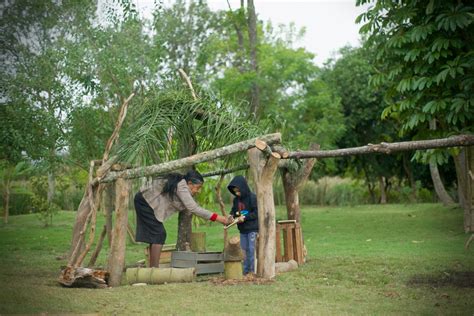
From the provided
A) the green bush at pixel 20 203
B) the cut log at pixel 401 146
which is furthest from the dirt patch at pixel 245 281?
the green bush at pixel 20 203

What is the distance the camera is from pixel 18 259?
12.7 metres

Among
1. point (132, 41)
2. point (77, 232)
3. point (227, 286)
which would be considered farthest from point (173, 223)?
point (227, 286)

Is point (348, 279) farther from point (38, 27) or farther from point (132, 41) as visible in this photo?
point (132, 41)

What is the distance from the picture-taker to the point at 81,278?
30.3 feet

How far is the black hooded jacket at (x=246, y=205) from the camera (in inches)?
418

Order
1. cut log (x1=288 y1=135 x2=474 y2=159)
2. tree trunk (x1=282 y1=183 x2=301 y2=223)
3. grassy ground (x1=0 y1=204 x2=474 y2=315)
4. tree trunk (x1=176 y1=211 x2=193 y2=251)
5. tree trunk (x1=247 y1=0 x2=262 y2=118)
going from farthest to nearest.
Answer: tree trunk (x1=247 y1=0 x2=262 y2=118) < tree trunk (x1=282 y1=183 x2=301 y2=223) < tree trunk (x1=176 y1=211 x2=193 y2=251) < cut log (x1=288 y1=135 x2=474 y2=159) < grassy ground (x1=0 y1=204 x2=474 y2=315)

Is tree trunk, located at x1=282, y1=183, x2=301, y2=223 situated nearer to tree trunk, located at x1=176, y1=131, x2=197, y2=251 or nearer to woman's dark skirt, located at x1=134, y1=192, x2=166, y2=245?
tree trunk, located at x1=176, y1=131, x2=197, y2=251

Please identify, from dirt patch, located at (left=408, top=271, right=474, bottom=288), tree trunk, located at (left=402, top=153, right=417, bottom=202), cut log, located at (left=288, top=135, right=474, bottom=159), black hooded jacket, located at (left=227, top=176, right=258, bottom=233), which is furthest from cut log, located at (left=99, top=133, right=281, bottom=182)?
tree trunk, located at (left=402, top=153, right=417, bottom=202)

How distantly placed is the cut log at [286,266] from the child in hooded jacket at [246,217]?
43cm

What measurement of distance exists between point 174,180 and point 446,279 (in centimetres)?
405

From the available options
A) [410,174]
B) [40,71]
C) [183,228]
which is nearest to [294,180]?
[183,228]

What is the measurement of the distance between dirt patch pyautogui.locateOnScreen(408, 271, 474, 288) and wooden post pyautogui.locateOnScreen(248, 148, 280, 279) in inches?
75.3

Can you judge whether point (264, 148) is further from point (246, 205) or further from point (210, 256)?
point (210, 256)

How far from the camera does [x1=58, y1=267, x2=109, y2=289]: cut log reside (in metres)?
9.25
